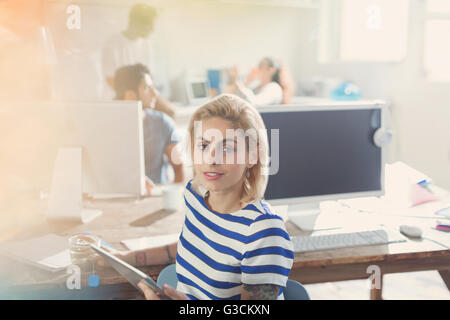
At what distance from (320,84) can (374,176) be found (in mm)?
3176

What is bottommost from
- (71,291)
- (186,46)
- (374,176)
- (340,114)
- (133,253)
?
(71,291)

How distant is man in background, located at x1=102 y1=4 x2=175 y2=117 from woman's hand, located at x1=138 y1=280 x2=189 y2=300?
7.22 feet

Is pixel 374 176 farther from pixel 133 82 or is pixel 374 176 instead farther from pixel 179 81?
pixel 179 81

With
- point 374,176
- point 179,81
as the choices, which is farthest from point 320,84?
point 374,176

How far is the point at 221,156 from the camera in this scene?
1036 millimetres

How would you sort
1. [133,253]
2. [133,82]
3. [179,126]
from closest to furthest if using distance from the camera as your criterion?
[133,253], [133,82], [179,126]

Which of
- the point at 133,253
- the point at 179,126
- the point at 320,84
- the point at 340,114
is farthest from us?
the point at 320,84

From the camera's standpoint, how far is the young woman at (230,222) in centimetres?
95

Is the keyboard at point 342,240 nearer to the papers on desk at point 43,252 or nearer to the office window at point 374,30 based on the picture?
the papers on desk at point 43,252

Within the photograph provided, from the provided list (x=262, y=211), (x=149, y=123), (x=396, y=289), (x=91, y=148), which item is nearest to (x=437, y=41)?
(x=396, y=289)

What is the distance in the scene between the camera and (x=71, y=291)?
1.26m

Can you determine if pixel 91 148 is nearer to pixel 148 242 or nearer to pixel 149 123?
pixel 148 242

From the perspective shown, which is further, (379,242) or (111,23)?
(111,23)

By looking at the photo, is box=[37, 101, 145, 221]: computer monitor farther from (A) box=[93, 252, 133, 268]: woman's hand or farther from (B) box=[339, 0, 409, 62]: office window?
(B) box=[339, 0, 409, 62]: office window
